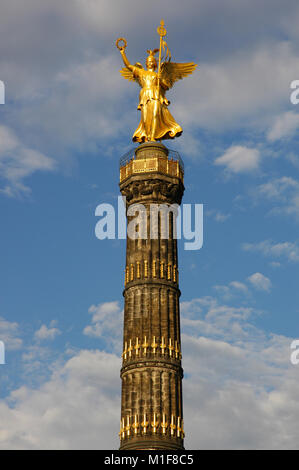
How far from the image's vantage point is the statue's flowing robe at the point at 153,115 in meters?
77.5

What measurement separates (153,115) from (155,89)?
2.67m

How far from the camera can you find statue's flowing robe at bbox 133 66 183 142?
7750 cm

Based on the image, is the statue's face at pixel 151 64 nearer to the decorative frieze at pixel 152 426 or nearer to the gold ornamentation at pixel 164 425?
the decorative frieze at pixel 152 426

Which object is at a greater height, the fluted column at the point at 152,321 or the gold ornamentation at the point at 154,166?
the gold ornamentation at the point at 154,166

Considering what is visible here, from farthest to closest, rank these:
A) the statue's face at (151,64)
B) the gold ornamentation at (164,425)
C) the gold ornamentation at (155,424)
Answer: the statue's face at (151,64)
the gold ornamentation at (164,425)
the gold ornamentation at (155,424)

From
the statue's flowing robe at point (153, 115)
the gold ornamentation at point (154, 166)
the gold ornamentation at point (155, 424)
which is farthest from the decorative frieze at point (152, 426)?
the statue's flowing robe at point (153, 115)

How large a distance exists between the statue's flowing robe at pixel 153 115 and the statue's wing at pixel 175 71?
44.2 inches

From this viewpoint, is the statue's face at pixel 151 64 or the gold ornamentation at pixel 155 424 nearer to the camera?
the gold ornamentation at pixel 155 424

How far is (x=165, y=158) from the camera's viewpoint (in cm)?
7556

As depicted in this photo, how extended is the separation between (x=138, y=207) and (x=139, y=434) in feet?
68.1
